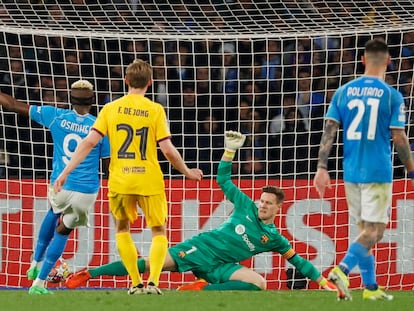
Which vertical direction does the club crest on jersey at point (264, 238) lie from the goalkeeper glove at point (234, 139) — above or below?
below

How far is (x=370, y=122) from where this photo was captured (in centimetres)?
837

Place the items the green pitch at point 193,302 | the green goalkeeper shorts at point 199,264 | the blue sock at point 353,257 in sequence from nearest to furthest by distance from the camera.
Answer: the green pitch at point 193,302 < the blue sock at point 353,257 < the green goalkeeper shorts at point 199,264

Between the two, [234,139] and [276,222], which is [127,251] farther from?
[276,222]

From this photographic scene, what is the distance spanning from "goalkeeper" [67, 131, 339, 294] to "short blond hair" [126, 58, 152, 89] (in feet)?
6.71

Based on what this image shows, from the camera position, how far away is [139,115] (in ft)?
29.5

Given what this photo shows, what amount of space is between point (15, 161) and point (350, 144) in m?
5.50

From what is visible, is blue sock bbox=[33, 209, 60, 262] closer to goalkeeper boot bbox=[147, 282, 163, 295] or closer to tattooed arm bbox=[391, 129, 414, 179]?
goalkeeper boot bbox=[147, 282, 163, 295]

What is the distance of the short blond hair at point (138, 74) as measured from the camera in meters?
8.98

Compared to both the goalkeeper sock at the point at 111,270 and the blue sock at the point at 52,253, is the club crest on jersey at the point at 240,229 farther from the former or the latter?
the blue sock at the point at 52,253

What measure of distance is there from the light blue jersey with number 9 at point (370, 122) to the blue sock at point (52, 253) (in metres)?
2.93

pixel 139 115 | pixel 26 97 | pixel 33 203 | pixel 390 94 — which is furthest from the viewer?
pixel 26 97

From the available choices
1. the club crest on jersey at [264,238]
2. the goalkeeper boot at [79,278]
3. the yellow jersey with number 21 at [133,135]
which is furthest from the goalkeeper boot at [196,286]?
the yellow jersey with number 21 at [133,135]

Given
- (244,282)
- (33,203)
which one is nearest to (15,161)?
(33,203)

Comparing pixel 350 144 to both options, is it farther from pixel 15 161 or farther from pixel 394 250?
pixel 15 161
